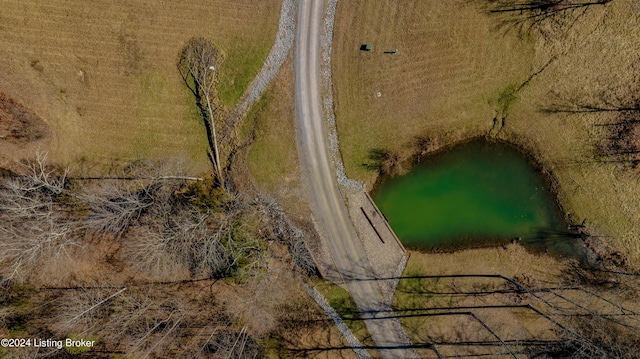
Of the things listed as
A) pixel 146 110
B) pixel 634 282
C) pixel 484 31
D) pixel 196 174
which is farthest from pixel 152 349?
pixel 634 282

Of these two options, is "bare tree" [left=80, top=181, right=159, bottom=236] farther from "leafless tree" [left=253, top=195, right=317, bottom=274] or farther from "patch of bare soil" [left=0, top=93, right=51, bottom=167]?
"leafless tree" [left=253, top=195, right=317, bottom=274]

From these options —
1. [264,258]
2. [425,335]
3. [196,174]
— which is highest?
[196,174]

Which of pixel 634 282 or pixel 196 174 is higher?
pixel 196 174

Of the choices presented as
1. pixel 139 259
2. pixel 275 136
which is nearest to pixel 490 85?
pixel 275 136

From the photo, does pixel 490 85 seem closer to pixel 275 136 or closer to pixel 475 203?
pixel 475 203

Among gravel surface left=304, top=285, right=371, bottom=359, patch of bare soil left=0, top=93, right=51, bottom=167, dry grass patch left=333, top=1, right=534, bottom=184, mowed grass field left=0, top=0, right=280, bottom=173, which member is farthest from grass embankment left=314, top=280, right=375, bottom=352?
patch of bare soil left=0, top=93, right=51, bottom=167

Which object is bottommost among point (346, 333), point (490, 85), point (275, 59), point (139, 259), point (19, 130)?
point (346, 333)

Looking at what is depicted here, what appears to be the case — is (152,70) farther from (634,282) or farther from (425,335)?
(634,282)
